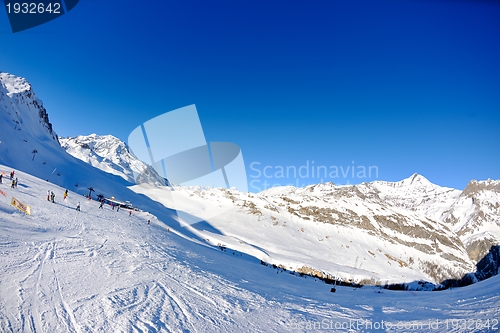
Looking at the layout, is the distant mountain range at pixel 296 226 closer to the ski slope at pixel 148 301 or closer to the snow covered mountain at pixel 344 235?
the snow covered mountain at pixel 344 235

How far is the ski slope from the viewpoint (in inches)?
274

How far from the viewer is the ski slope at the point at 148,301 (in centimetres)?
697

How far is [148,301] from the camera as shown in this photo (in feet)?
28.2

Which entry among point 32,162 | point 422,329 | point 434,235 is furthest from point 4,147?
point 434,235

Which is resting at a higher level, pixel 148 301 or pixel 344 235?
pixel 148 301

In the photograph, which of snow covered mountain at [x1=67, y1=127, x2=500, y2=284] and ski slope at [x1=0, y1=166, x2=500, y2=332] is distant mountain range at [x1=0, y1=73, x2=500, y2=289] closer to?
snow covered mountain at [x1=67, y1=127, x2=500, y2=284]

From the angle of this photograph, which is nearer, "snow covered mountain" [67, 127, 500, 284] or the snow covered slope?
the snow covered slope

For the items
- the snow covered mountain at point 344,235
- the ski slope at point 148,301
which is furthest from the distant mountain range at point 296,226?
the ski slope at point 148,301

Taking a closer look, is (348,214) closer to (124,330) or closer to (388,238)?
(388,238)

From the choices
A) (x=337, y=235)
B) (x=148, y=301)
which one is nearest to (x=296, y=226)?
(x=337, y=235)

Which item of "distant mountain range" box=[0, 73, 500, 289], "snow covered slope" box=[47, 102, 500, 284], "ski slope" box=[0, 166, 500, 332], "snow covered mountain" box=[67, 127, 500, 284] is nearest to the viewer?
"ski slope" box=[0, 166, 500, 332]

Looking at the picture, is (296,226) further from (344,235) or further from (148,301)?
(148,301)

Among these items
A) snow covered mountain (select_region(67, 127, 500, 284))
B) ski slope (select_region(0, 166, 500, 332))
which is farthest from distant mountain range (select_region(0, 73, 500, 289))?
ski slope (select_region(0, 166, 500, 332))

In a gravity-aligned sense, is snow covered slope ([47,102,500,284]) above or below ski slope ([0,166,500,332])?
below
